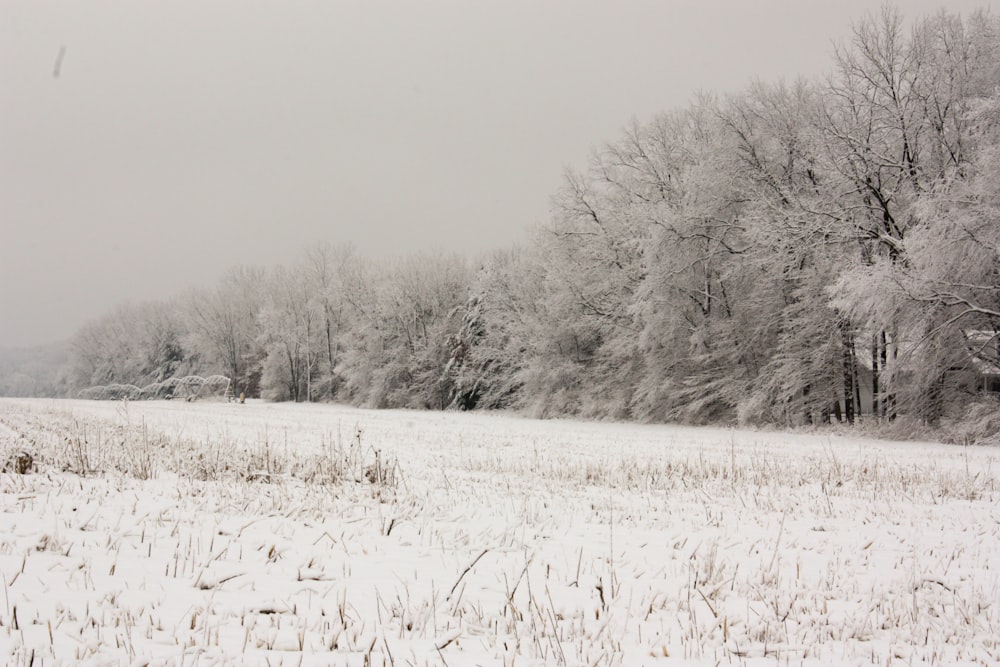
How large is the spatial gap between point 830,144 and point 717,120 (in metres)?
5.98

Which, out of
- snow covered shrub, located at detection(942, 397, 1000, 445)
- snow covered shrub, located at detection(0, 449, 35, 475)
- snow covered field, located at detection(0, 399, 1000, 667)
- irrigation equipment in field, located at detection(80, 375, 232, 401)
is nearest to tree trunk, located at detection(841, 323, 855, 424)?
snow covered shrub, located at detection(942, 397, 1000, 445)

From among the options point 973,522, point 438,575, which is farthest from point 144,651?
point 973,522

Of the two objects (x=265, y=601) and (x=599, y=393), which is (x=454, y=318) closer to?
(x=599, y=393)

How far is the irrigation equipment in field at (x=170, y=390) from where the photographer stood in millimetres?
57531

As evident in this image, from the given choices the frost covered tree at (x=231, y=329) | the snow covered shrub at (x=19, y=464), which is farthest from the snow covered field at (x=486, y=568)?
the frost covered tree at (x=231, y=329)

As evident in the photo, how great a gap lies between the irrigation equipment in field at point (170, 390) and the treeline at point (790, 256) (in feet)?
113

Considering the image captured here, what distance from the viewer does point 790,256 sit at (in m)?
22.1

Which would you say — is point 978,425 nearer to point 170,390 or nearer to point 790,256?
point 790,256

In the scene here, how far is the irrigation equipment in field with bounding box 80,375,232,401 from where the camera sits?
57531 mm

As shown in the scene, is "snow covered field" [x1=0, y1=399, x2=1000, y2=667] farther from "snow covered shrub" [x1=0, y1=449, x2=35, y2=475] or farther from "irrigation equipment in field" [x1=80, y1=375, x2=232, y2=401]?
"irrigation equipment in field" [x1=80, y1=375, x2=232, y2=401]

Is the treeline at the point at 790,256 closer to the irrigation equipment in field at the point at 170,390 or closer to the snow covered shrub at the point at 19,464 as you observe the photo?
the snow covered shrub at the point at 19,464

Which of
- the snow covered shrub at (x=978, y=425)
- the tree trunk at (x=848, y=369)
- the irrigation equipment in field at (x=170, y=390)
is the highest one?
the tree trunk at (x=848, y=369)

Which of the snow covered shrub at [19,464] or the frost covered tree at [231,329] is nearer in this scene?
the snow covered shrub at [19,464]

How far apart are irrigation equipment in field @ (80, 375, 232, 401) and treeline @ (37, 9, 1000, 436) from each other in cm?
3449
